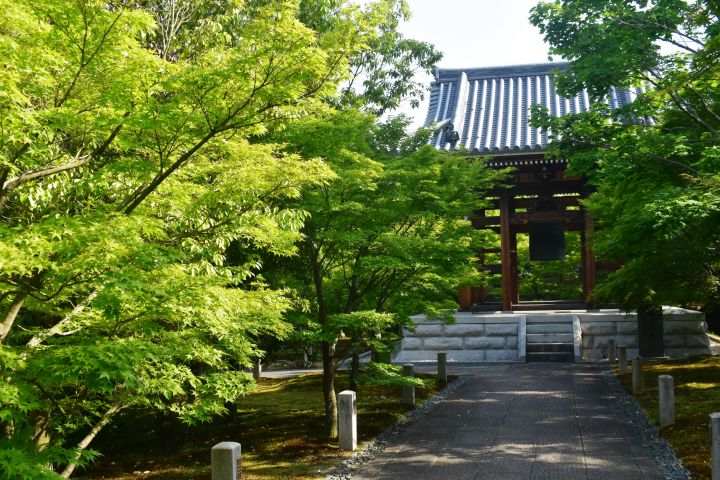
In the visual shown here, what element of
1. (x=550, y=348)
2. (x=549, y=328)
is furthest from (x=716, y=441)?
(x=549, y=328)

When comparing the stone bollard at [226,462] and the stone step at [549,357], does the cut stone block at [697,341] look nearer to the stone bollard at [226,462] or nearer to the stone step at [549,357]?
the stone step at [549,357]

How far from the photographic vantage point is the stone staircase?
23203 mm

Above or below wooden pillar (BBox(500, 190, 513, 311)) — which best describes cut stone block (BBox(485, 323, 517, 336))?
below

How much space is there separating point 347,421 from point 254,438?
2782 millimetres

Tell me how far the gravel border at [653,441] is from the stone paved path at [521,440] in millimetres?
135

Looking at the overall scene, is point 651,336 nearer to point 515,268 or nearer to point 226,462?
point 515,268

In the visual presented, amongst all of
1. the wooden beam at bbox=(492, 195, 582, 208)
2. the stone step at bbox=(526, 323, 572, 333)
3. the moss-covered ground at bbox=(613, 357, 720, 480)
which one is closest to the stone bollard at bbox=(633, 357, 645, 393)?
the moss-covered ground at bbox=(613, 357, 720, 480)

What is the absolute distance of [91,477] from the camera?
40.1ft

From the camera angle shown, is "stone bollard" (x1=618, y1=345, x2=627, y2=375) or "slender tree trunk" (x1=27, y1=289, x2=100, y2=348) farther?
"stone bollard" (x1=618, y1=345, x2=627, y2=375)

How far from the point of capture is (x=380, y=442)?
12.1m

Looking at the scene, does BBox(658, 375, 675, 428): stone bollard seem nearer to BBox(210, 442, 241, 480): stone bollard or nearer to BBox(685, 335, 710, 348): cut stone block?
BBox(210, 442, 241, 480): stone bollard

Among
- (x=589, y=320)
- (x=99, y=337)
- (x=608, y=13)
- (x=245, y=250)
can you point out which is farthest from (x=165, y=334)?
(x=589, y=320)

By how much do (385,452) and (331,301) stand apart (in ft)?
11.9


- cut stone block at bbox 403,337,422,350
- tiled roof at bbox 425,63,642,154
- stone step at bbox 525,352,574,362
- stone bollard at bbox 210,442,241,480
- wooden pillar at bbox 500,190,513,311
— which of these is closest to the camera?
stone bollard at bbox 210,442,241,480
